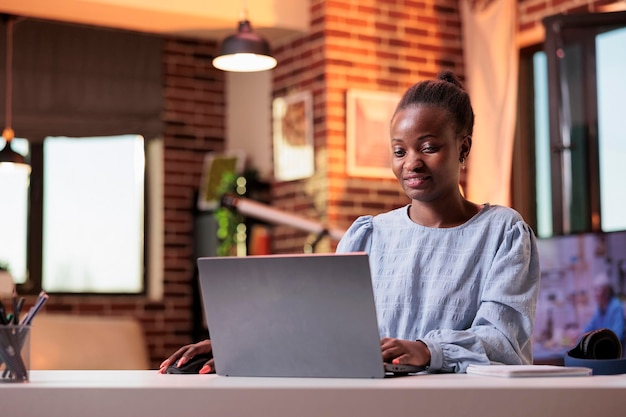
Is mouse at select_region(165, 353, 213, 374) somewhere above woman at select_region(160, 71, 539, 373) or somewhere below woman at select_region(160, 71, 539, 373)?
below

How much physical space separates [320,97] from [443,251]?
412 centimetres

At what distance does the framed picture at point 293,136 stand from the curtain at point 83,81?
101 centimetres

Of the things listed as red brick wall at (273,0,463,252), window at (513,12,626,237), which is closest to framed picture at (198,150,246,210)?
red brick wall at (273,0,463,252)

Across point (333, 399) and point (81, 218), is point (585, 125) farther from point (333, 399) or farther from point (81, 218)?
point (333, 399)

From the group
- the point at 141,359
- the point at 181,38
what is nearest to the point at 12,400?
the point at 141,359

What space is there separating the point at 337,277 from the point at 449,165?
0.59 m

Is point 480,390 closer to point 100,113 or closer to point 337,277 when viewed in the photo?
point 337,277

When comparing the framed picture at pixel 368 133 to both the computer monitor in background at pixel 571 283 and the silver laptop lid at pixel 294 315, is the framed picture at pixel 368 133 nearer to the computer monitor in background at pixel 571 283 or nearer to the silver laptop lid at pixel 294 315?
the computer monitor in background at pixel 571 283

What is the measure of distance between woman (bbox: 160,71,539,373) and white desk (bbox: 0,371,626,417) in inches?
17.4

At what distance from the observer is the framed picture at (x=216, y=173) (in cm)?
700

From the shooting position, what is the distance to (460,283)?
6.62 ft

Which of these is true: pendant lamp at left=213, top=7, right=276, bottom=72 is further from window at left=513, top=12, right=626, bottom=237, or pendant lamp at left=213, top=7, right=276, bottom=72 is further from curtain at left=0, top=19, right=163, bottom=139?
curtain at left=0, top=19, right=163, bottom=139

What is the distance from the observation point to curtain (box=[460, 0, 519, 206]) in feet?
19.8

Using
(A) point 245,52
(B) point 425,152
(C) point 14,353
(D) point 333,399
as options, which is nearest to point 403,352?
(D) point 333,399
